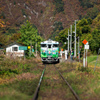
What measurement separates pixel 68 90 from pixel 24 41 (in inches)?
2305

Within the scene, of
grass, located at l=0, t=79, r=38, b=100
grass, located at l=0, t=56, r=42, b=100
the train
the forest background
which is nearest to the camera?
grass, located at l=0, t=79, r=38, b=100

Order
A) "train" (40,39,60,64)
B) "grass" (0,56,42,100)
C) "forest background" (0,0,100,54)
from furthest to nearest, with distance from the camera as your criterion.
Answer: "forest background" (0,0,100,54) < "train" (40,39,60,64) < "grass" (0,56,42,100)

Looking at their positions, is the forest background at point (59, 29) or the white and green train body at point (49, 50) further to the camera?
the forest background at point (59, 29)

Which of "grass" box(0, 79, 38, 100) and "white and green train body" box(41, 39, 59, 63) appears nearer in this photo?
"grass" box(0, 79, 38, 100)

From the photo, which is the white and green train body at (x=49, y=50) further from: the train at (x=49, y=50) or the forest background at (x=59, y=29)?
the forest background at (x=59, y=29)

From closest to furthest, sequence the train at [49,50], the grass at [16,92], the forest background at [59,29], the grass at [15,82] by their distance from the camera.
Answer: the grass at [16,92] → the grass at [15,82] → the train at [49,50] → the forest background at [59,29]

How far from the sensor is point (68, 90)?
9.20m

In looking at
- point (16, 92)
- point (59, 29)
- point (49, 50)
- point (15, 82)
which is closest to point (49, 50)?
point (49, 50)

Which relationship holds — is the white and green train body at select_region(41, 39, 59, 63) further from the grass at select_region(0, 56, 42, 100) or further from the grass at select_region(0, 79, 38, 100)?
the grass at select_region(0, 79, 38, 100)

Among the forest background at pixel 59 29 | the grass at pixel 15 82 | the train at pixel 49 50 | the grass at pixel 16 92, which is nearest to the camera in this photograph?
the grass at pixel 16 92

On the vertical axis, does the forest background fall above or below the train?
above

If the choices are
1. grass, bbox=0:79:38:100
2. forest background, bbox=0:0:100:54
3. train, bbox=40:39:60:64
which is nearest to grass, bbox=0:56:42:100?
grass, bbox=0:79:38:100

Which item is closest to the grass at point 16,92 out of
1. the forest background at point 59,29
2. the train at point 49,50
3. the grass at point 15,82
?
the grass at point 15,82

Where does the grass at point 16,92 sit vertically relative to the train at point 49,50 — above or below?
below
